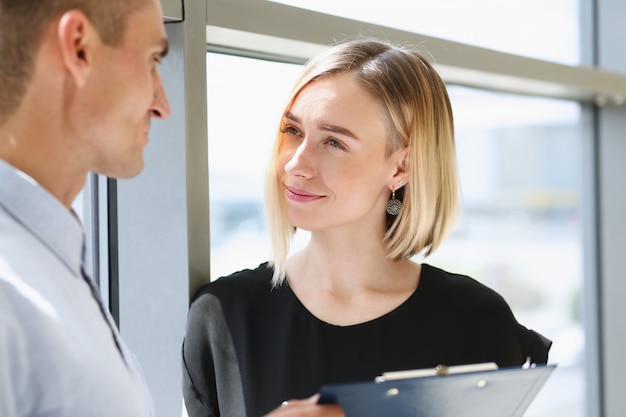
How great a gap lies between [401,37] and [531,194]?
48.3 inches

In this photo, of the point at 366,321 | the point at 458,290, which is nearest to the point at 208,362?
the point at 366,321

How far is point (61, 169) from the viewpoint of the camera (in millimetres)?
993

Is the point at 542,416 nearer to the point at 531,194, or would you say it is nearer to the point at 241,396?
the point at 531,194

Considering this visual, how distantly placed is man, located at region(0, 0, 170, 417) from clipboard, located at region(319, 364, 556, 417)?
29 centimetres

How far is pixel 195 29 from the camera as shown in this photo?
1626mm

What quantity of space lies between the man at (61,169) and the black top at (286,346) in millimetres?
593

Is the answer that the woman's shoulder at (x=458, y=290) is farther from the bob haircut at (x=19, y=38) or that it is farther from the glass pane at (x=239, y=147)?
the bob haircut at (x=19, y=38)

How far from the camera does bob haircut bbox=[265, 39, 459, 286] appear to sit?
164cm

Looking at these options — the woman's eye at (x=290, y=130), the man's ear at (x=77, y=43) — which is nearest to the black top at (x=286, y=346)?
the woman's eye at (x=290, y=130)

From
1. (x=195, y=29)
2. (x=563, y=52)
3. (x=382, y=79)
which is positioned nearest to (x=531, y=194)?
(x=563, y=52)

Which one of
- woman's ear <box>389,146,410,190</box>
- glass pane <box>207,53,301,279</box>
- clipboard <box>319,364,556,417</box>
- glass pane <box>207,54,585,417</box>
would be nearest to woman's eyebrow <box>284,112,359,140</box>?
woman's ear <box>389,146,410,190</box>

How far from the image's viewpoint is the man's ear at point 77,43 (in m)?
0.95

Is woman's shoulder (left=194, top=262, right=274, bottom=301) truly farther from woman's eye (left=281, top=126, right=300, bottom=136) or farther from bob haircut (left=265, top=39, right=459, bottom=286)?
woman's eye (left=281, top=126, right=300, bottom=136)

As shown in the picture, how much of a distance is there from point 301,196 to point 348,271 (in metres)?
0.21
